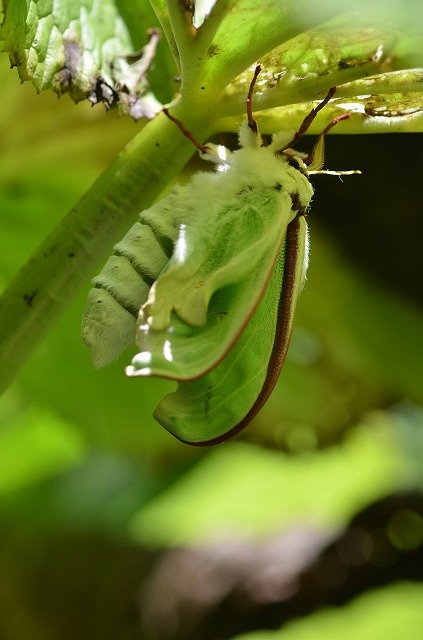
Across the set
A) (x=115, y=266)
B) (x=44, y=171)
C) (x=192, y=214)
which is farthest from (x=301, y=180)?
(x=44, y=171)

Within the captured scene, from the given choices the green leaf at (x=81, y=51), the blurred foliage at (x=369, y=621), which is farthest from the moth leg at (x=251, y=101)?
the blurred foliage at (x=369, y=621)

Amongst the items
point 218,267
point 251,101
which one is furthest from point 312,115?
point 218,267

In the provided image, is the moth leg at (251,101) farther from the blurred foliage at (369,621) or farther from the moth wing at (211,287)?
the blurred foliage at (369,621)

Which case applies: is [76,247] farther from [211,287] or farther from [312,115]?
[312,115]

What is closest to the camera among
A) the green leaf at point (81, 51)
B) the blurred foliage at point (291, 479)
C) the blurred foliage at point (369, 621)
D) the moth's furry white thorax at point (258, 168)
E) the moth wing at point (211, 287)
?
the moth wing at point (211, 287)

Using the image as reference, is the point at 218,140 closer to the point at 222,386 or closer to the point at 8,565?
the point at 222,386

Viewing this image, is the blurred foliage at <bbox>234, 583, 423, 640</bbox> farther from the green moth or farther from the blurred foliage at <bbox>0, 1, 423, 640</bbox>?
the green moth
